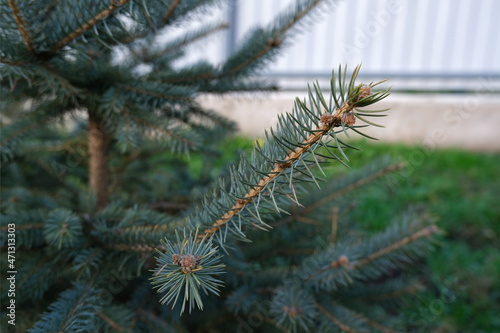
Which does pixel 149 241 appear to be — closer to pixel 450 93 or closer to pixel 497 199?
pixel 497 199

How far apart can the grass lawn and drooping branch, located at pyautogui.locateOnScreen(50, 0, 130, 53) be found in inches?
18.1

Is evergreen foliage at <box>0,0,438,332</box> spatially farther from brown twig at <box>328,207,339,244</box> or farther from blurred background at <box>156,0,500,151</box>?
blurred background at <box>156,0,500,151</box>

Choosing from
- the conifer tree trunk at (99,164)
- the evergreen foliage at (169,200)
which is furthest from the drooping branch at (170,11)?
the conifer tree trunk at (99,164)

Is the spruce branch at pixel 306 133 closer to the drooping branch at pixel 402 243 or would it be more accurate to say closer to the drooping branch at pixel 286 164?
the drooping branch at pixel 286 164

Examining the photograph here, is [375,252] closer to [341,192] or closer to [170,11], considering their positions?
[341,192]

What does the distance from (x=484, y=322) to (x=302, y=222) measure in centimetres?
93

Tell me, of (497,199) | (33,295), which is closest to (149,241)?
(33,295)

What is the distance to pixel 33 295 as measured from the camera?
738 millimetres

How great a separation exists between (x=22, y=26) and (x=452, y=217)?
1.98 m

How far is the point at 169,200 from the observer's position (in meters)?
1.02

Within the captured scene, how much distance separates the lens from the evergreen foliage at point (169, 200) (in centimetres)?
47

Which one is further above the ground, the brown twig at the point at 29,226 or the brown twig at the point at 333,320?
the brown twig at the point at 29,226

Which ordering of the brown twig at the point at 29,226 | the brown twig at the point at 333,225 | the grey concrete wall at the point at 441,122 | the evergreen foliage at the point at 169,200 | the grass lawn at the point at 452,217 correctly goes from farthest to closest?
the grey concrete wall at the point at 441,122 < the grass lawn at the point at 452,217 < the brown twig at the point at 333,225 < the brown twig at the point at 29,226 < the evergreen foliage at the point at 169,200

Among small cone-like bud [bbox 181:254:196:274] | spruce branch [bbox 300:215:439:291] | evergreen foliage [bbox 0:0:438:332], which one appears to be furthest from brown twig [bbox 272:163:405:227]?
small cone-like bud [bbox 181:254:196:274]
